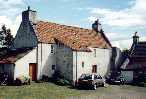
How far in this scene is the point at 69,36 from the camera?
4819 cm

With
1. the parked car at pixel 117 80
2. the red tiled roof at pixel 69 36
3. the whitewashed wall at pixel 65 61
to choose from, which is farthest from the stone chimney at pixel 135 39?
the whitewashed wall at pixel 65 61

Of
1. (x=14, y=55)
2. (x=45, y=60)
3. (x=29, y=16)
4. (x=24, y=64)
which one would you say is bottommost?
(x=24, y=64)

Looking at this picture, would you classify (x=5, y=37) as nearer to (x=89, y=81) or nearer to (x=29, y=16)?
(x=29, y=16)

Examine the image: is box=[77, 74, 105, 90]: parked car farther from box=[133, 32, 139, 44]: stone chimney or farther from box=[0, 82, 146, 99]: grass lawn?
box=[133, 32, 139, 44]: stone chimney

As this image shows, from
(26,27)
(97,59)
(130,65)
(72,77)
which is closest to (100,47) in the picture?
(97,59)

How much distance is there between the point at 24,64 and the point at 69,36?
10082 mm

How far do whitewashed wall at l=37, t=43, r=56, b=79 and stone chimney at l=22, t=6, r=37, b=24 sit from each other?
3946 mm

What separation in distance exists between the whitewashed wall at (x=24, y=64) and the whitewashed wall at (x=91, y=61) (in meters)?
5.92

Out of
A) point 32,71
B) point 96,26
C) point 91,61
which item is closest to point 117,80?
point 91,61

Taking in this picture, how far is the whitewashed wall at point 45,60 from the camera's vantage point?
141 ft

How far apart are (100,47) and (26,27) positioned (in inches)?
526

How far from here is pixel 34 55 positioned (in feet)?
139

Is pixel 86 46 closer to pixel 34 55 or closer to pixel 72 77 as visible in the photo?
pixel 72 77

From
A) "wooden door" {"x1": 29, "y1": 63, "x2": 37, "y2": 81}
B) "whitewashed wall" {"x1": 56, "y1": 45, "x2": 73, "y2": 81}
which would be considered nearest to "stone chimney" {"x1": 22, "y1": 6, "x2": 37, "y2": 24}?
"whitewashed wall" {"x1": 56, "y1": 45, "x2": 73, "y2": 81}
